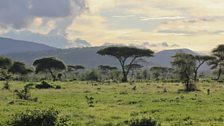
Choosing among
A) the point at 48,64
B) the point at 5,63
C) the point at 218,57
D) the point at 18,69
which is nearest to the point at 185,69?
the point at 218,57

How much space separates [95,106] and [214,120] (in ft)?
34.7

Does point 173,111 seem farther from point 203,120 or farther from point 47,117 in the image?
point 47,117

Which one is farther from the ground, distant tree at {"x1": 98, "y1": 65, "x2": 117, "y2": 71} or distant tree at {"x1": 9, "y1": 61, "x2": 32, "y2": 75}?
distant tree at {"x1": 98, "y1": 65, "x2": 117, "y2": 71}

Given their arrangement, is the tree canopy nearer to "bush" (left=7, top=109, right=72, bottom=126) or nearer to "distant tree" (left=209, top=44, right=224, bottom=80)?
"distant tree" (left=209, top=44, right=224, bottom=80)

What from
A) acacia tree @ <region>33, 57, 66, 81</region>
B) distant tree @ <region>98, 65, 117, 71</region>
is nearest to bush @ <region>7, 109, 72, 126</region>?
acacia tree @ <region>33, 57, 66, 81</region>

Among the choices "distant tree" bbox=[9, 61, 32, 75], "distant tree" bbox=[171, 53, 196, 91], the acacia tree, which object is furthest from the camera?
"distant tree" bbox=[9, 61, 32, 75]

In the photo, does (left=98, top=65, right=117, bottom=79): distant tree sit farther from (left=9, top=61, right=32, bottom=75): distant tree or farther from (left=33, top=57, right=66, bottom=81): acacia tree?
(left=9, top=61, right=32, bottom=75): distant tree

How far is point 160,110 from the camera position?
2958cm

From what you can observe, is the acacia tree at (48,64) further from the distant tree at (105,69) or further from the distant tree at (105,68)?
the distant tree at (105,68)

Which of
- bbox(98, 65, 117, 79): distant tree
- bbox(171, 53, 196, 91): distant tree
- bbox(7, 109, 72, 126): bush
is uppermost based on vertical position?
bbox(98, 65, 117, 79): distant tree

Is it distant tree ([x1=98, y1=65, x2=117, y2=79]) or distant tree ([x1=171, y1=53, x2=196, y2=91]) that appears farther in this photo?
distant tree ([x1=98, y1=65, x2=117, y2=79])

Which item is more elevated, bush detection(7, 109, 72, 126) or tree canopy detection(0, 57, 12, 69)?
tree canopy detection(0, 57, 12, 69)

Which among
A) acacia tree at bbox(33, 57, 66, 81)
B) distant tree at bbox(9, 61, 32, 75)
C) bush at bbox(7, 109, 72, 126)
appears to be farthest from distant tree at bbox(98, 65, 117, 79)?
bush at bbox(7, 109, 72, 126)

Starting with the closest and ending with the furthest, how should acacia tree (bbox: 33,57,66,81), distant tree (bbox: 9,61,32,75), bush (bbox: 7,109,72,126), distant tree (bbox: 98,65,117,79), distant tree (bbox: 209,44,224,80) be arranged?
1. bush (bbox: 7,109,72,126)
2. distant tree (bbox: 209,44,224,80)
3. acacia tree (bbox: 33,57,66,81)
4. distant tree (bbox: 9,61,32,75)
5. distant tree (bbox: 98,65,117,79)
